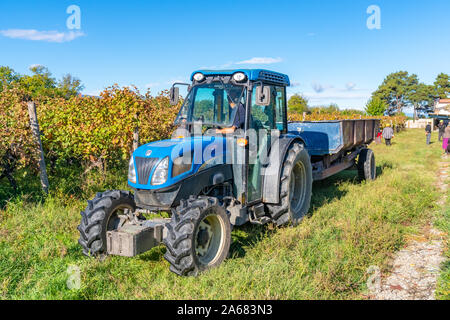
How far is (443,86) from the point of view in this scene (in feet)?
268

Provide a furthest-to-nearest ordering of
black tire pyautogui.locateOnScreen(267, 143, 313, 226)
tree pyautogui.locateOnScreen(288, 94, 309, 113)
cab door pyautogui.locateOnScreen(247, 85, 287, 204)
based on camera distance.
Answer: tree pyautogui.locateOnScreen(288, 94, 309, 113) → black tire pyautogui.locateOnScreen(267, 143, 313, 226) → cab door pyautogui.locateOnScreen(247, 85, 287, 204)

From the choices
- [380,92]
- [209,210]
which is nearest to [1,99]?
[209,210]

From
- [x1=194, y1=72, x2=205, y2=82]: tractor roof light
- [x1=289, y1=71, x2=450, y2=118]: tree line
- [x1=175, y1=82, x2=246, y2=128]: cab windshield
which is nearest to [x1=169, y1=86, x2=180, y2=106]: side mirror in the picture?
[x1=175, y1=82, x2=246, y2=128]: cab windshield

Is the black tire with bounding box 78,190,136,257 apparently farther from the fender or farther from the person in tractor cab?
the fender

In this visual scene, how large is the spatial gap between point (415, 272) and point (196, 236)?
2609mm

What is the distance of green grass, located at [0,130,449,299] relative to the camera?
3.65 metres

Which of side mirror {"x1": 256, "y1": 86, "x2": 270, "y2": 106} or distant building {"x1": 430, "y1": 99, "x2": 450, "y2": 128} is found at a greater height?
distant building {"x1": 430, "y1": 99, "x2": 450, "y2": 128}

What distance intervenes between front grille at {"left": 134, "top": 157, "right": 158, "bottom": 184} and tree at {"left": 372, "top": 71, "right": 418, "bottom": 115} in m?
90.3

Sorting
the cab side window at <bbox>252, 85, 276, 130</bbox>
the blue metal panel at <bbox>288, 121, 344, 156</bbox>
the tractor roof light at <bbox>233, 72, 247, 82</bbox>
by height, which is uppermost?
the tractor roof light at <bbox>233, 72, 247, 82</bbox>

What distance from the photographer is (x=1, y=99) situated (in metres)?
7.23

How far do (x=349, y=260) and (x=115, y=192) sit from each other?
283cm

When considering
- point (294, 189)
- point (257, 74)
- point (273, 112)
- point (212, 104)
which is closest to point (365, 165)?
point (294, 189)
